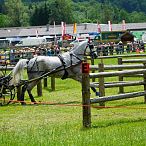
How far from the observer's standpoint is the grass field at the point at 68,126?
804cm

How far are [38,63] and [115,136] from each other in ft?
25.8

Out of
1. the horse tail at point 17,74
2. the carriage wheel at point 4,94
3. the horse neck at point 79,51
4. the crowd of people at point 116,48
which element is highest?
the horse neck at point 79,51

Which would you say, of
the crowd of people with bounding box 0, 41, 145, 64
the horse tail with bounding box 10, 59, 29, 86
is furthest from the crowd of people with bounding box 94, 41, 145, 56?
the horse tail with bounding box 10, 59, 29, 86

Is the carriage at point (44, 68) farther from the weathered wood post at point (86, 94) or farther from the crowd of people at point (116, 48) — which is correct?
the crowd of people at point (116, 48)

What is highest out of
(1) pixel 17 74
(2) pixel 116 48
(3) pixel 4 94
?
(1) pixel 17 74

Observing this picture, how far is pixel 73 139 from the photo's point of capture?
27.1ft

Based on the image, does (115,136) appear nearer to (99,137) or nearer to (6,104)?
(99,137)

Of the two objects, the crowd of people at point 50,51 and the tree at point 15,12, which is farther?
the tree at point 15,12

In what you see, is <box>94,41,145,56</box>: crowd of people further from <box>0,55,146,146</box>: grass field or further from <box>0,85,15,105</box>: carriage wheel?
<box>0,55,146,146</box>: grass field

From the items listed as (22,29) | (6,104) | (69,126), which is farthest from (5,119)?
(22,29)

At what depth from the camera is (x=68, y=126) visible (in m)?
10.4

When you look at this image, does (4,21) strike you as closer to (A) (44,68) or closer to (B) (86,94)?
(A) (44,68)

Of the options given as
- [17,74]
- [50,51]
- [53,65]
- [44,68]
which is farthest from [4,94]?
[50,51]

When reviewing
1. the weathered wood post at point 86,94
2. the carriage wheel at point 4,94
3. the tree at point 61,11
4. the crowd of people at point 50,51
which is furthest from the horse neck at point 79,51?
the tree at point 61,11
